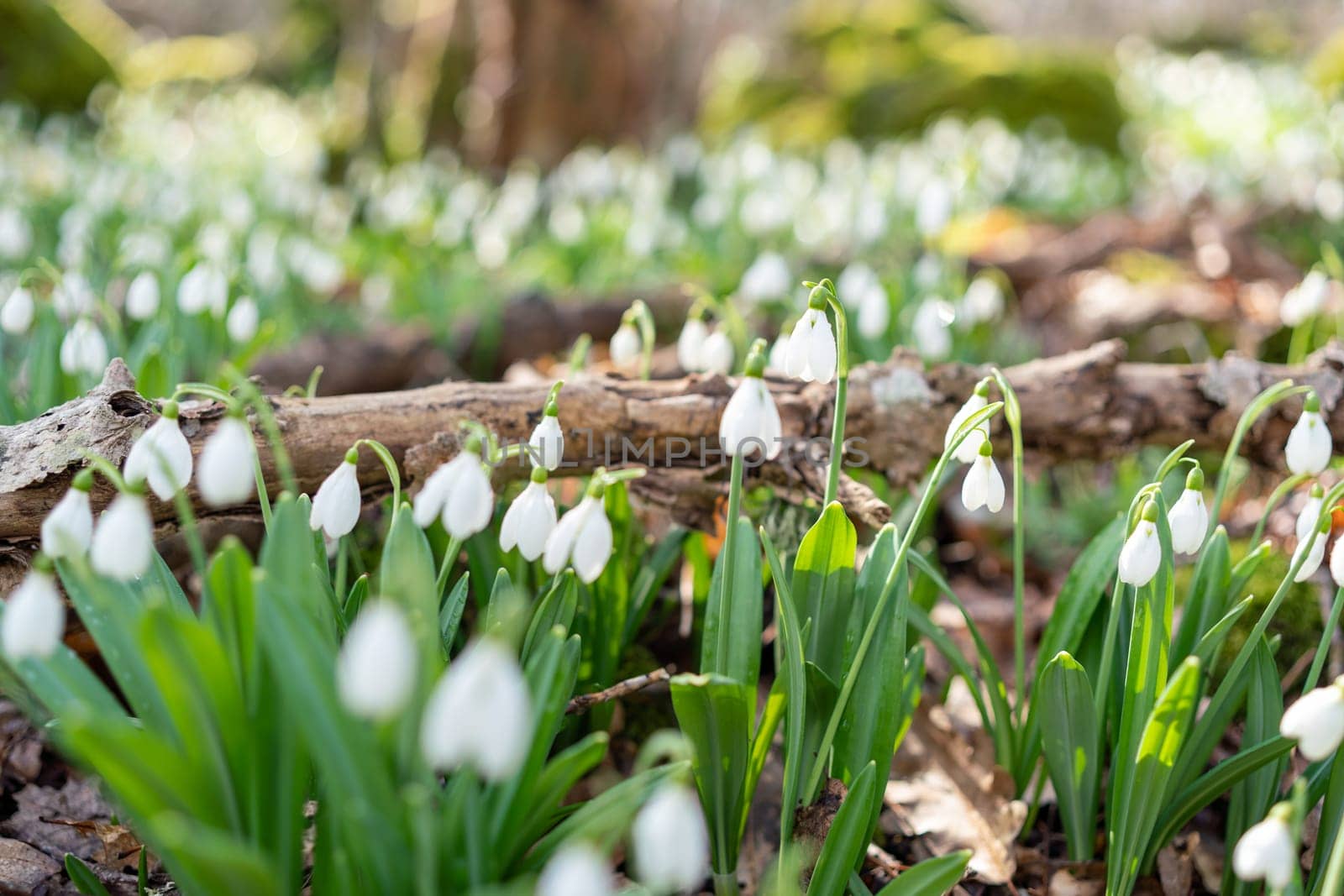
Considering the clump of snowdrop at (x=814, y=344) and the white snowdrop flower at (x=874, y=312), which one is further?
the white snowdrop flower at (x=874, y=312)

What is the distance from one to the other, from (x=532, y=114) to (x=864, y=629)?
5283 millimetres

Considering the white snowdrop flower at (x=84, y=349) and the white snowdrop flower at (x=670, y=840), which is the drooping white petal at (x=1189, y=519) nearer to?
the white snowdrop flower at (x=670, y=840)

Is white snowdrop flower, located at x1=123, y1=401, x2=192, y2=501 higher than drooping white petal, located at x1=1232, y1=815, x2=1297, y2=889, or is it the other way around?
white snowdrop flower, located at x1=123, y1=401, x2=192, y2=501

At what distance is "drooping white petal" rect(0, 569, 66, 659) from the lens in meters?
0.95

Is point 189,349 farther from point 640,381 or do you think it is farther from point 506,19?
point 506,19

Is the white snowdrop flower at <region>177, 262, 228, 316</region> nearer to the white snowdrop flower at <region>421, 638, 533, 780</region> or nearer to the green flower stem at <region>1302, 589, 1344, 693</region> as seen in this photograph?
the white snowdrop flower at <region>421, 638, 533, 780</region>

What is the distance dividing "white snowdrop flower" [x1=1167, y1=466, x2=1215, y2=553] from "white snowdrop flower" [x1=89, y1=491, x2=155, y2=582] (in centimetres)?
120

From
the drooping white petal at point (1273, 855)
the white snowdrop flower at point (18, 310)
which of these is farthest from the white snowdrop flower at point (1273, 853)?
the white snowdrop flower at point (18, 310)

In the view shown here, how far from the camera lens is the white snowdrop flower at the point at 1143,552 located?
1.26 m

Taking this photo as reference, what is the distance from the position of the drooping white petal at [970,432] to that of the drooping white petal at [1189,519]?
0.84ft

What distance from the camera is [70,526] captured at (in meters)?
1.10

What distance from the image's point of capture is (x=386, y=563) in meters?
1.24

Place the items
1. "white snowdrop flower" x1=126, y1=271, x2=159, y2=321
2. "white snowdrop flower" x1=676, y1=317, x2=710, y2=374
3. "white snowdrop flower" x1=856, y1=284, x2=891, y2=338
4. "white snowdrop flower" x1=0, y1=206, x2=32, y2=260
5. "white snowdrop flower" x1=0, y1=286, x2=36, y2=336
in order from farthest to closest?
"white snowdrop flower" x1=0, y1=206, x2=32, y2=260 → "white snowdrop flower" x1=856, y1=284, x2=891, y2=338 → "white snowdrop flower" x1=126, y1=271, x2=159, y2=321 → "white snowdrop flower" x1=676, y1=317, x2=710, y2=374 → "white snowdrop flower" x1=0, y1=286, x2=36, y2=336

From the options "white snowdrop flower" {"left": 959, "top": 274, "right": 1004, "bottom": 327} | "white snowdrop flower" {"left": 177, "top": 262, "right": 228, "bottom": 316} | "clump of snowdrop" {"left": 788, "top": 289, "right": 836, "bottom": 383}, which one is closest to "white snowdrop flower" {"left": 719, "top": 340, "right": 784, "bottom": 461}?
"clump of snowdrop" {"left": 788, "top": 289, "right": 836, "bottom": 383}
